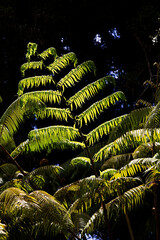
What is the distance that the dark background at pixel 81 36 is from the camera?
7.74 m

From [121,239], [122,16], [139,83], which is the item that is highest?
[122,16]

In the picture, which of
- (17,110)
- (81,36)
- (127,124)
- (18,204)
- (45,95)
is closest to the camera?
(18,204)

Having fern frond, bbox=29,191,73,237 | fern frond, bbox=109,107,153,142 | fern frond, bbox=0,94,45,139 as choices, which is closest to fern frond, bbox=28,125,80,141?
fern frond, bbox=0,94,45,139

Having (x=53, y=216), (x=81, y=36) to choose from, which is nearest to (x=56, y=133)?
(x=53, y=216)

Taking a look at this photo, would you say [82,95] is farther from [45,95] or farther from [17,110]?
[17,110]

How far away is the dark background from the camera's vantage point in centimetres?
774

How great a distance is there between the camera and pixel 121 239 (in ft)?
19.4

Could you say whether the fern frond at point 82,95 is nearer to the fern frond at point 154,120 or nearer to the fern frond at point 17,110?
the fern frond at point 17,110

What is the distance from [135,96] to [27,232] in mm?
5525

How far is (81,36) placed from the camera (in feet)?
27.3

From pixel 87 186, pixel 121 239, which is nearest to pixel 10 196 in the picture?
pixel 87 186

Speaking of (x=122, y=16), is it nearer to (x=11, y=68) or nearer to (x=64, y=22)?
(x=64, y=22)

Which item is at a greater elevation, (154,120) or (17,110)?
(17,110)

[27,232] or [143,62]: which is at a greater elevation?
[143,62]
